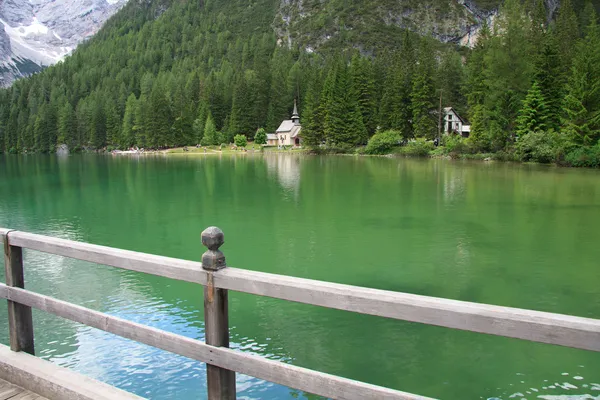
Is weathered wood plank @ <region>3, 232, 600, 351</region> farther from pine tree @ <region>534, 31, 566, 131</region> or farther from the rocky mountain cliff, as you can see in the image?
the rocky mountain cliff

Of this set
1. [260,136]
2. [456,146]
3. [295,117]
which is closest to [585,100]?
[456,146]

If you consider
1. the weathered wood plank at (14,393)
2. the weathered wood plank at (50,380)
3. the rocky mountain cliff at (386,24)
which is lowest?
the weathered wood plank at (14,393)

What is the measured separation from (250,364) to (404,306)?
1.25 metres

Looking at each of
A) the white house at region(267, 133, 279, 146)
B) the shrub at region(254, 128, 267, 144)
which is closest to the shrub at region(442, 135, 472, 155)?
the shrub at region(254, 128, 267, 144)

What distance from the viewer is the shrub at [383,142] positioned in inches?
3118

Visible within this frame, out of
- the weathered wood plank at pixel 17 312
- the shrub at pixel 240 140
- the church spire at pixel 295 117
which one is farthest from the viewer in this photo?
the church spire at pixel 295 117

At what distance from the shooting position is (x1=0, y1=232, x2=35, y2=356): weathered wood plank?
4.73 meters

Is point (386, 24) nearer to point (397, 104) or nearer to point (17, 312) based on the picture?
point (397, 104)

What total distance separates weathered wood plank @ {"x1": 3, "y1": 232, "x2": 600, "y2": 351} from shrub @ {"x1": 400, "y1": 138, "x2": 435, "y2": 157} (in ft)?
237

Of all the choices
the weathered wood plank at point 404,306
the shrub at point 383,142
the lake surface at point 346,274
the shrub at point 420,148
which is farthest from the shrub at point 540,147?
the weathered wood plank at point 404,306

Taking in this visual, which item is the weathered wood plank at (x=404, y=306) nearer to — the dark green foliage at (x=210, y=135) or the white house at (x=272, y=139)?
the white house at (x=272, y=139)

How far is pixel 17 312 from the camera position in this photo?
15.9 feet

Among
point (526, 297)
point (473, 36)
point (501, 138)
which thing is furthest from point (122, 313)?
point (473, 36)

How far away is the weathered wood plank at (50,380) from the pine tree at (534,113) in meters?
60.4
